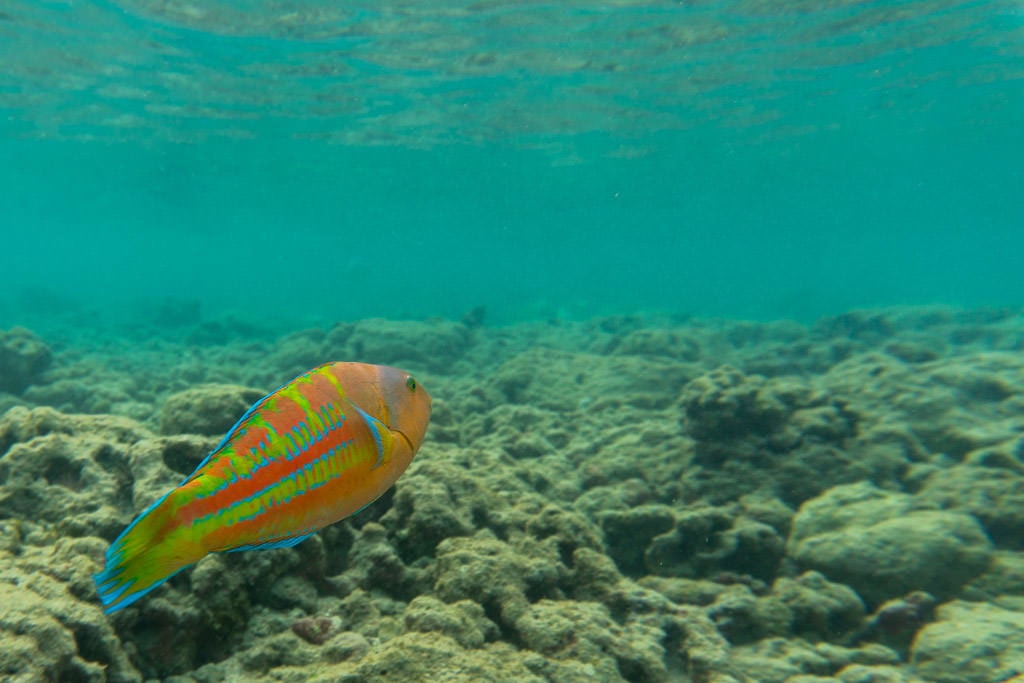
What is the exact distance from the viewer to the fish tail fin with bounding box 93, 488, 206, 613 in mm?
1356

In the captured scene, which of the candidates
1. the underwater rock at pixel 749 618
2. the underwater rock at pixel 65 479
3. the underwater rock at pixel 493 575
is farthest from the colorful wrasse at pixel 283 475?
the underwater rock at pixel 749 618

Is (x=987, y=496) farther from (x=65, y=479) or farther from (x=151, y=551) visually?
(x=65, y=479)

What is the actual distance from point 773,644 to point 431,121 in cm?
3085

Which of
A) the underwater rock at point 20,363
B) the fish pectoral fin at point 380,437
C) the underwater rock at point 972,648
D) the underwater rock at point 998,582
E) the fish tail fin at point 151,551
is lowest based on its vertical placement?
the underwater rock at point 972,648

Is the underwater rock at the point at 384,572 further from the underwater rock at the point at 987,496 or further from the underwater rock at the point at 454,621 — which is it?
the underwater rock at the point at 987,496

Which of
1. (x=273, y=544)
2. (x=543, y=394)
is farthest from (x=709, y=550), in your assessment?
(x=543, y=394)

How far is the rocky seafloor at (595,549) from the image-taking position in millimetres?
2488

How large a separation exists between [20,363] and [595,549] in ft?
39.4

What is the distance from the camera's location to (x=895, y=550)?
459cm

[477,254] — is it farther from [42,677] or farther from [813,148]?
[42,677]

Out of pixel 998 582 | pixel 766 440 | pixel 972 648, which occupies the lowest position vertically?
pixel 972 648

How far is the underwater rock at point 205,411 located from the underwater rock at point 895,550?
15.5 feet

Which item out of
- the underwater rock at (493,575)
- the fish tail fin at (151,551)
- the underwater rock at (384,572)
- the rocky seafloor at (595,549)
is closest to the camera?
the fish tail fin at (151,551)

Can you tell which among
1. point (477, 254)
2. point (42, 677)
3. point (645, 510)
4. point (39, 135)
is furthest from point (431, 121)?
point (477, 254)
